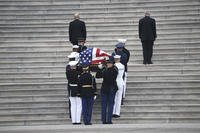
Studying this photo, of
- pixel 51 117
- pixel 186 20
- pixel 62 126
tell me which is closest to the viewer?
pixel 62 126

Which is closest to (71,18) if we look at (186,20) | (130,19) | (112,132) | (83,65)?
(130,19)

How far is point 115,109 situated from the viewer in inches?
802

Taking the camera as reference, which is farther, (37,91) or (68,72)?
(37,91)

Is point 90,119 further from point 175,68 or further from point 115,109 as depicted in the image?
point 175,68

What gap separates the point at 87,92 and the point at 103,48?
17.6ft

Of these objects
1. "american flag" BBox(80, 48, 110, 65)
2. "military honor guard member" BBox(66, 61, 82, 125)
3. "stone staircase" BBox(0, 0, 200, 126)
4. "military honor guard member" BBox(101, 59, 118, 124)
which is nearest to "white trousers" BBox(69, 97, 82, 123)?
"military honor guard member" BBox(66, 61, 82, 125)

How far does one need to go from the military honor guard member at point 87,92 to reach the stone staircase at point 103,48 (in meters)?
0.81

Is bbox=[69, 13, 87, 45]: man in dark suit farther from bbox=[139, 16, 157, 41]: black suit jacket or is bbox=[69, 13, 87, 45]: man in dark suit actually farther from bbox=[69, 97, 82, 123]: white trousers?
bbox=[69, 97, 82, 123]: white trousers

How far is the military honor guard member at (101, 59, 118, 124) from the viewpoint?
778 inches

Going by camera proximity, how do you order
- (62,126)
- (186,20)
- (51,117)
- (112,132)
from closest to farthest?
(112,132) → (62,126) → (51,117) → (186,20)

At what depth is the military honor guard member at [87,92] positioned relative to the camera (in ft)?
64.3

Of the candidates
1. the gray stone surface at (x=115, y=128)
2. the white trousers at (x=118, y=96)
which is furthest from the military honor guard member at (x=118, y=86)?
the gray stone surface at (x=115, y=128)

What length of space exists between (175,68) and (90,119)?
14.0 ft

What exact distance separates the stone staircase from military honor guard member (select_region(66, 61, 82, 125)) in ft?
2.55
